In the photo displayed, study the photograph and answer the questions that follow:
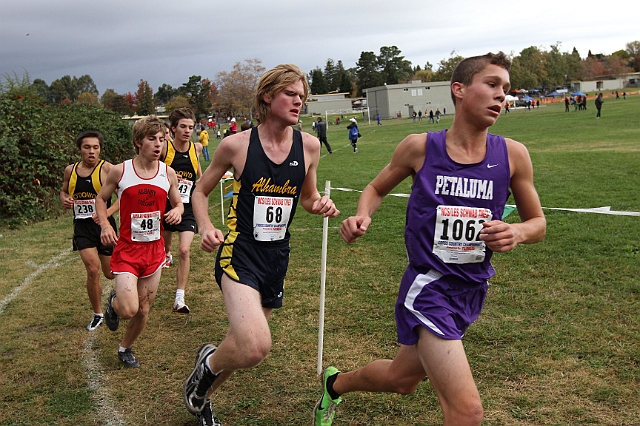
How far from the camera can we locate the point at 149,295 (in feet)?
18.1

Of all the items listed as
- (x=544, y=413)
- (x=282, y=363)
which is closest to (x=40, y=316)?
(x=282, y=363)

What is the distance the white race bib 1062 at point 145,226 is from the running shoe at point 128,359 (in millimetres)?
1026

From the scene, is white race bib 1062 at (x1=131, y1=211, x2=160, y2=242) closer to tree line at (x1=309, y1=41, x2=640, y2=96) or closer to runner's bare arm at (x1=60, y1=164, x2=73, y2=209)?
runner's bare arm at (x1=60, y1=164, x2=73, y2=209)

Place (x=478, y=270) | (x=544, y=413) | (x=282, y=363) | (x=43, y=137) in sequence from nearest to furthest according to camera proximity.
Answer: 1. (x=478, y=270)
2. (x=544, y=413)
3. (x=282, y=363)
4. (x=43, y=137)

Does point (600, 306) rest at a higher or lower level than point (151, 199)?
lower

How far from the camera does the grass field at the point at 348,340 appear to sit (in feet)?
14.5

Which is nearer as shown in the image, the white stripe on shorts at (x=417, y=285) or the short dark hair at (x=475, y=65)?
the white stripe on shorts at (x=417, y=285)

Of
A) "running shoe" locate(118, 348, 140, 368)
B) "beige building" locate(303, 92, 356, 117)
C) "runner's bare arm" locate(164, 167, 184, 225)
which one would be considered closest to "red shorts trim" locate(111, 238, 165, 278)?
"runner's bare arm" locate(164, 167, 184, 225)

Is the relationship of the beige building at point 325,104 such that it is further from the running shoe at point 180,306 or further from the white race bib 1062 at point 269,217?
the white race bib 1062 at point 269,217

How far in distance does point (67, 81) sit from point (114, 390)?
605 ft

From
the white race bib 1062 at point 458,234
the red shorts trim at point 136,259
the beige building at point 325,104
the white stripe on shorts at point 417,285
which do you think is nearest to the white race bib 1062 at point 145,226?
the red shorts trim at point 136,259

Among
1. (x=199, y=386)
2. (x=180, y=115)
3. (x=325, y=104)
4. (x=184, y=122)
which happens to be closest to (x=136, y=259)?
(x=199, y=386)

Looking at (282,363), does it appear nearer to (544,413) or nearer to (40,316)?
(544,413)

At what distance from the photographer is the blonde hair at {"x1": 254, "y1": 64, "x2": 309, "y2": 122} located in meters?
4.00
